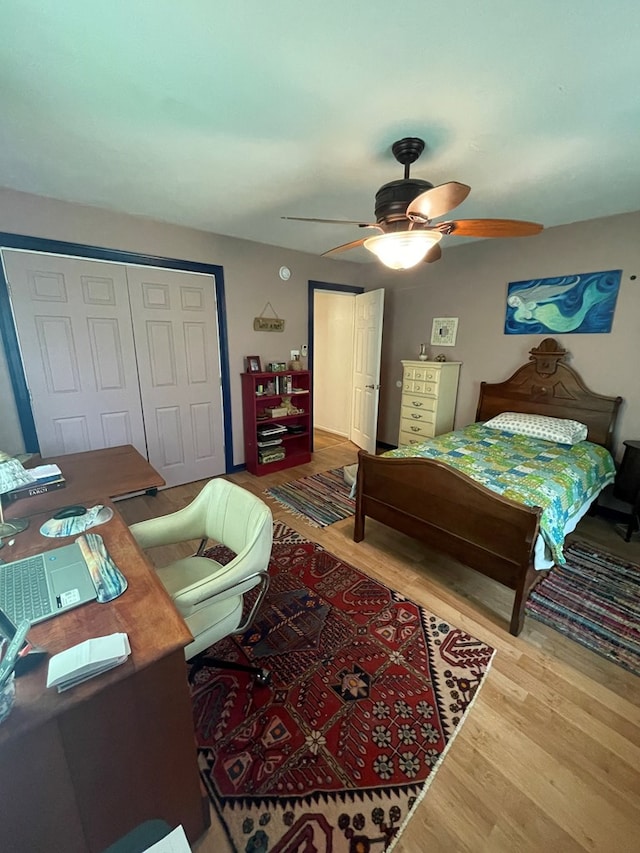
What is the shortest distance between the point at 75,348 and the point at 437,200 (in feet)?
9.53

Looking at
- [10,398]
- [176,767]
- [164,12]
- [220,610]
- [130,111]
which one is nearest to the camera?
[176,767]

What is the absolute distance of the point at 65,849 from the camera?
793 millimetres

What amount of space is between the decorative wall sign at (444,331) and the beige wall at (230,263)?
4.39ft

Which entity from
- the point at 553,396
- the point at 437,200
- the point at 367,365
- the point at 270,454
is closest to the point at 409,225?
the point at 437,200

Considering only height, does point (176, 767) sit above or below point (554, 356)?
below

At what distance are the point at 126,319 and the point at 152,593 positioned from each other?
277cm

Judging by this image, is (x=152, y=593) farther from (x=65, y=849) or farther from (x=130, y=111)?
(x=130, y=111)

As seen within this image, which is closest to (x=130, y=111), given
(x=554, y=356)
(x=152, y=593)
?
(x=152, y=593)

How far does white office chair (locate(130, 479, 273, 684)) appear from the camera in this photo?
1272 mm

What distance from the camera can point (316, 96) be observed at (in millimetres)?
1490

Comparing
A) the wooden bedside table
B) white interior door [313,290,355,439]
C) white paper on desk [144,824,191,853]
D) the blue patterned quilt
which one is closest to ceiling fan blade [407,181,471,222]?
the blue patterned quilt

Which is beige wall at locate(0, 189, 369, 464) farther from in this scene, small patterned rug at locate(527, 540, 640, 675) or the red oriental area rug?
small patterned rug at locate(527, 540, 640, 675)

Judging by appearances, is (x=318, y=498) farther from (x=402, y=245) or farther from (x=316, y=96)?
(x=316, y=96)

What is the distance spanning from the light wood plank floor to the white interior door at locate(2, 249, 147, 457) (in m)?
2.83
